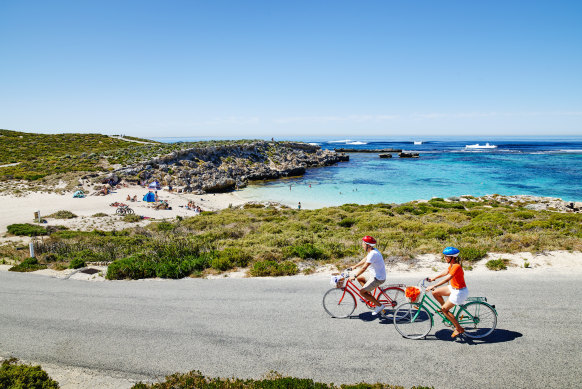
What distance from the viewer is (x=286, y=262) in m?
12.6

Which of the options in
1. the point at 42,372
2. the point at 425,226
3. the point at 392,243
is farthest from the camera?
the point at 425,226

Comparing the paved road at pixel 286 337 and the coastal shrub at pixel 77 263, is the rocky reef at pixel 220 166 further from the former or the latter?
the paved road at pixel 286 337

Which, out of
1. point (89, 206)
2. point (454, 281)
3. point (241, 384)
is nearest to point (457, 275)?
point (454, 281)

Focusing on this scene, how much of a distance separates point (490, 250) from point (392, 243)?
13.1 ft

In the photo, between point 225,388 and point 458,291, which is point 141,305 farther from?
point 458,291

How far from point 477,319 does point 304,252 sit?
7391mm

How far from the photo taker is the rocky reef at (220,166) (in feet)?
154

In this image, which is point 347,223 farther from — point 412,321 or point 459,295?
point 459,295

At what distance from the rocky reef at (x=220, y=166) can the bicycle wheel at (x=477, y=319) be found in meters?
41.9

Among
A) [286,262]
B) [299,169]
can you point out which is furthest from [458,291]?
[299,169]

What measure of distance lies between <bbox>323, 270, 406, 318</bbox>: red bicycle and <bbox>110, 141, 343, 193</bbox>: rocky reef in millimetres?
39448

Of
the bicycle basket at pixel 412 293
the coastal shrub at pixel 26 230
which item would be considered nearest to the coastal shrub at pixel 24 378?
the bicycle basket at pixel 412 293

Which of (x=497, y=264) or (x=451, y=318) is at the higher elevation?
A: (x=451, y=318)

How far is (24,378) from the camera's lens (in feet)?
19.7
